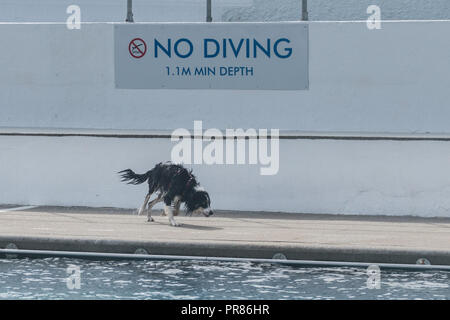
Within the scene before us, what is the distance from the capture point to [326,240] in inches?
484

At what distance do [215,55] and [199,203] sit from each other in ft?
8.25

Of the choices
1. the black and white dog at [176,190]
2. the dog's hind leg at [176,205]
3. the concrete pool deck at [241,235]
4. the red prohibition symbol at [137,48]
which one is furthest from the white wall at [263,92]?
the dog's hind leg at [176,205]

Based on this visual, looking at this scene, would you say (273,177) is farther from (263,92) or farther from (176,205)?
(176,205)

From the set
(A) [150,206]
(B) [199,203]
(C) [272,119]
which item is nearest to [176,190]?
(B) [199,203]

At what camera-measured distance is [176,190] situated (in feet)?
45.1

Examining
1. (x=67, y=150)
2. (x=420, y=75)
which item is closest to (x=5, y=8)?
(x=67, y=150)

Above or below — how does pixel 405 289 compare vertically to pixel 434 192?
below

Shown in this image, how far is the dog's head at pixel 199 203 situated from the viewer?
45.5 feet

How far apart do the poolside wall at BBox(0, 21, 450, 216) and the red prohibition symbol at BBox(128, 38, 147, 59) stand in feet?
1.20

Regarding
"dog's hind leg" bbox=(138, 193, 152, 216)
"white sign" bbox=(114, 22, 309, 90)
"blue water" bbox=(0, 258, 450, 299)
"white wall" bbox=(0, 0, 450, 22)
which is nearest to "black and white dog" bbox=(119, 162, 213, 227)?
"dog's hind leg" bbox=(138, 193, 152, 216)

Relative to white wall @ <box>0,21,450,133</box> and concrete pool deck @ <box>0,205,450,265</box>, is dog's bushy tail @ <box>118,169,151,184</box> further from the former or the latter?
white wall @ <box>0,21,450,133</box>
